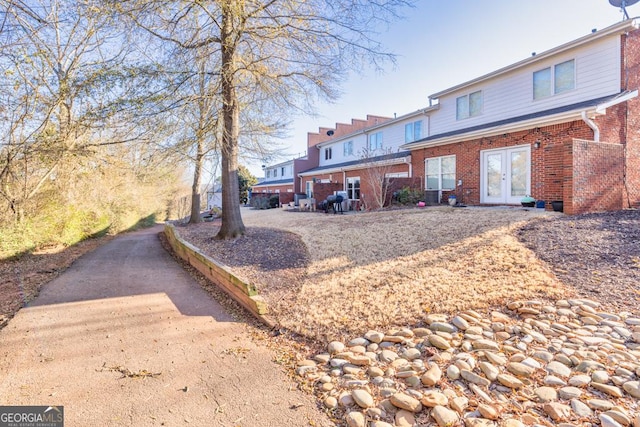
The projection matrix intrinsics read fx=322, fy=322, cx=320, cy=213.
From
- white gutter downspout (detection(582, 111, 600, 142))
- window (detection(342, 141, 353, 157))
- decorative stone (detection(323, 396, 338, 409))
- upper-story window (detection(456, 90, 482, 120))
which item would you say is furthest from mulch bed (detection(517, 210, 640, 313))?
window (detection(342, 141, 353, 157))

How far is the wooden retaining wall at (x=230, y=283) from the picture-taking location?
14.7ft

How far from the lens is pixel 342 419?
8.07 feet

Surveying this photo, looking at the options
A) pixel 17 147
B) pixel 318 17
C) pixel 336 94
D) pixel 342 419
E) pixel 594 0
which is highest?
pixel 594 0

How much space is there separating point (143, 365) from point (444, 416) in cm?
286

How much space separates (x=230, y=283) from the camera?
17.8 feet

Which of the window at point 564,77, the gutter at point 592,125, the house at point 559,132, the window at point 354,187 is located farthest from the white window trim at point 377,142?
the gutter at point 592,125

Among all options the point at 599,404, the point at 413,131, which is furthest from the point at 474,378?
the point at 413,131

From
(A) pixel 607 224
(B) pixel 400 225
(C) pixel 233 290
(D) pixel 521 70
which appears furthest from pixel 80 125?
(D) pixel 521 70

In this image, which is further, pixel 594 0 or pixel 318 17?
pixel 594 0

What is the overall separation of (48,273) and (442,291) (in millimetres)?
8225

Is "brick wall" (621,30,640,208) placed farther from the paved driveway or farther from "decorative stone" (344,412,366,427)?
the paved driveway

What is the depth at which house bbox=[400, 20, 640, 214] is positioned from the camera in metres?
7.99

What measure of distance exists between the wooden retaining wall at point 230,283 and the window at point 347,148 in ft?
54.2

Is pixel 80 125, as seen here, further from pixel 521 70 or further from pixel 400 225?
pixel 521 70
